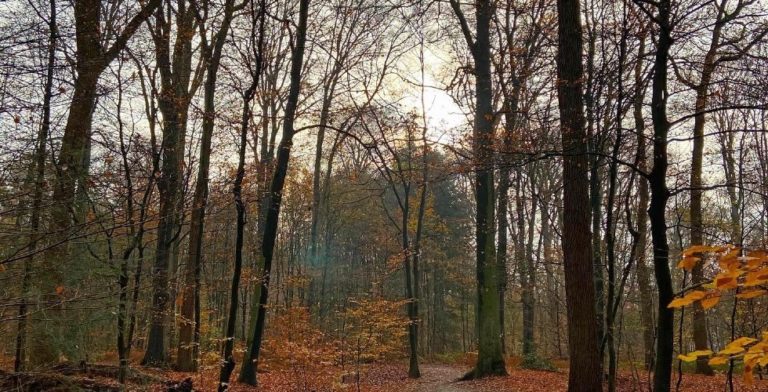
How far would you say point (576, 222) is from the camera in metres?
6.36

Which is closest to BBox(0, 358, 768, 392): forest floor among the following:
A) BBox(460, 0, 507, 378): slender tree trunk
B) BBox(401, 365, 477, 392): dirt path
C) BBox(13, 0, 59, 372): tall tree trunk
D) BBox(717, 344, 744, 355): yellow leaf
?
BBox(401, 365, 477, 392): dirt path

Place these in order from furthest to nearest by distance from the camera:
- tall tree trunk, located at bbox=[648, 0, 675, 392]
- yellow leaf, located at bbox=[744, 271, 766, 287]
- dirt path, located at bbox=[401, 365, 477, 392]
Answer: dirt path, located at bbox=[401, 365, 477, 392] → tall tree trunk, located at bbox=[648, 0, 675, 392] → yellow leaf, located at bbox=[744, 271, 766, 287]

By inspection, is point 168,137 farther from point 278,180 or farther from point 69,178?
point 69,178

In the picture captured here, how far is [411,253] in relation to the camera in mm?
13734

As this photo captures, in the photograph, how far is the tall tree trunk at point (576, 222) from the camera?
20.4ft

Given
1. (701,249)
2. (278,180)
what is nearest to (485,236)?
(278,180)

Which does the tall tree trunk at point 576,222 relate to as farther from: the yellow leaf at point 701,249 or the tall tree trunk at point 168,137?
the tall tree trunk at point 168,137

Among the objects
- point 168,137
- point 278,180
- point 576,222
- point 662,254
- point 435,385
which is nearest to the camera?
point 662,254

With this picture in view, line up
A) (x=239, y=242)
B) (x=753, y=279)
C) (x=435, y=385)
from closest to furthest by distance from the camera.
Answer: (x=753, y=279)
(x=239, y=242)
(x=435, y=385)

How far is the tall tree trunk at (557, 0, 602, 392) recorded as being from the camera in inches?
245

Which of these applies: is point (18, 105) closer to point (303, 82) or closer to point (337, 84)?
point (303, 82)

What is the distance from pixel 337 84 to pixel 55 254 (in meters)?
15.7

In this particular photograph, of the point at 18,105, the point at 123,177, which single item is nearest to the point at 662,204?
the point at 18,105

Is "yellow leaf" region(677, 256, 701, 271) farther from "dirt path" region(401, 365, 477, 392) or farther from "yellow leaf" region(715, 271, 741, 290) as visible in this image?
"dirt path" region(401, 365, 477, 392)
